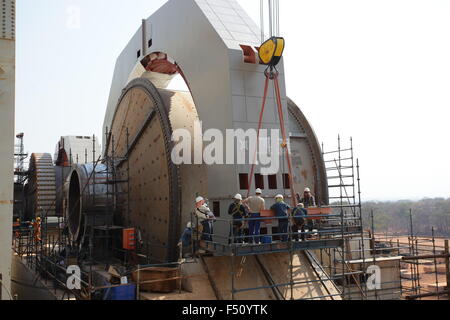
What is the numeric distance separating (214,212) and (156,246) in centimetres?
294

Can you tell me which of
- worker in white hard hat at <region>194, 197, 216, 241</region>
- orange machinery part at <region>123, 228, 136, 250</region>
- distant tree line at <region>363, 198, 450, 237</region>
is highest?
worker in white hard hat at <region>194, 197, 216, 241</region>

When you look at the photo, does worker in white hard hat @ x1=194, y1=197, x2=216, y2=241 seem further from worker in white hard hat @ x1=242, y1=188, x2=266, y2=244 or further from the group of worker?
worker in white hard hat @ x1=242, y1=188, x2=266, y2=244

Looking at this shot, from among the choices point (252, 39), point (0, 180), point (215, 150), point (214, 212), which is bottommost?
point (214, 212)

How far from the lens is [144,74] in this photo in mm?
17422

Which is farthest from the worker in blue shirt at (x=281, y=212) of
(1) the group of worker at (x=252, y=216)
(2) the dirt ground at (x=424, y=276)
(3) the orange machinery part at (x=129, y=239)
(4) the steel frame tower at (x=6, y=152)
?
(2) the dirt ground at (x=424, y=276)

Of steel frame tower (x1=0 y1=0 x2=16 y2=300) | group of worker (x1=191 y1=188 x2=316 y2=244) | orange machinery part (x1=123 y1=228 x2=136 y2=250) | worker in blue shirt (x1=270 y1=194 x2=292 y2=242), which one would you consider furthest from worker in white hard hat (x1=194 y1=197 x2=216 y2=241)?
steel frame tower (x1=0 y1=0 x2=16 y2=300)

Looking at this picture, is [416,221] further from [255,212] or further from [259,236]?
[259,236]

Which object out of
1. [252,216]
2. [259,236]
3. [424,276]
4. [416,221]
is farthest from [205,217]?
[416,221]

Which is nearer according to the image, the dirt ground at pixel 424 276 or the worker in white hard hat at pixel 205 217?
the worker in white hard hat at pixel 205 217

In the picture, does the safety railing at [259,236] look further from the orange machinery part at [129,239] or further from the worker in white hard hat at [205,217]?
the orange machinery part at [129,239]

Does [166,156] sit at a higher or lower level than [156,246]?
higher
